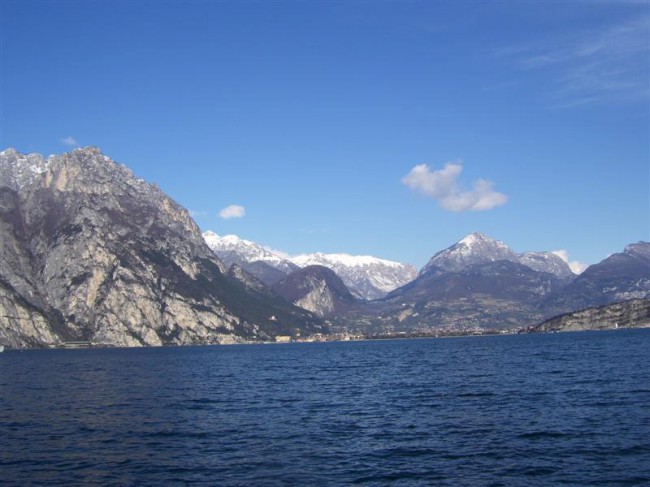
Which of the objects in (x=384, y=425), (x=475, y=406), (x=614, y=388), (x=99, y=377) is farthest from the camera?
(x=99, y=377)

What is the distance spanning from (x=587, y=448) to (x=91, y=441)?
4822 centimetres

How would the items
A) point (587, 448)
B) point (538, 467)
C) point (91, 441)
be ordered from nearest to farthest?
1. point (538, 467)
2. point (587, 448)
3. point (91, 441)

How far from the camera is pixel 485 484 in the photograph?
47344mm

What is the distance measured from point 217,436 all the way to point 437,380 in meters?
66.6

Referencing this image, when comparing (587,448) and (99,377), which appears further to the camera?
(99,377)

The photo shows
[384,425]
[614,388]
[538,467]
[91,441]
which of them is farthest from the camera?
[614,388]

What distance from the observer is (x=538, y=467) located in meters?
51.9

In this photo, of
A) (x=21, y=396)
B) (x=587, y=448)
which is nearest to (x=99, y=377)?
(x=21, y=396)

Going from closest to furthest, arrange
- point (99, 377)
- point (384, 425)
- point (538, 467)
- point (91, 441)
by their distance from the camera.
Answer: point (538, 467) < point (91, 441) < point (384, 425) < point (99, 377)

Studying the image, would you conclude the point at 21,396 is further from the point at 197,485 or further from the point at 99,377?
the point at 197,485

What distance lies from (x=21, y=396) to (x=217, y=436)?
5815cm

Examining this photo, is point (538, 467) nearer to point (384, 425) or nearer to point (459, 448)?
point (459, 448)

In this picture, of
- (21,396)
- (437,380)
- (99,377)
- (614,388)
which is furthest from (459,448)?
(99,377)

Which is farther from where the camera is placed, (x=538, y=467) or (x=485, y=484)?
(x=538, y=467)
